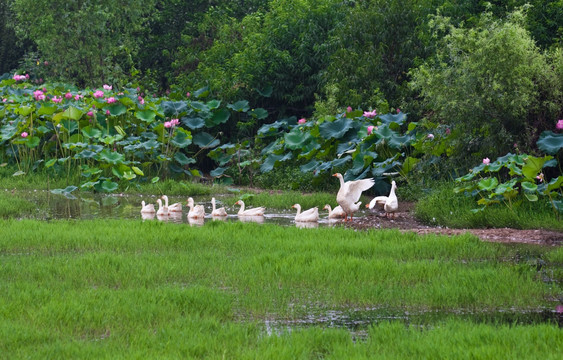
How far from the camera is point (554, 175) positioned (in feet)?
43.0

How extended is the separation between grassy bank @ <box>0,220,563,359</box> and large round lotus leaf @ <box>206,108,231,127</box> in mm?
11200

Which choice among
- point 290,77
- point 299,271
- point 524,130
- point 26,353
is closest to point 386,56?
point 290,77

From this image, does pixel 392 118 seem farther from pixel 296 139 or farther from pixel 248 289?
pixel 248 289

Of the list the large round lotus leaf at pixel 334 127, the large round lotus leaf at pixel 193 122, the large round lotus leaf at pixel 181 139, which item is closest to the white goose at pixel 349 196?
the large round lotus leaf at pixel 334 127

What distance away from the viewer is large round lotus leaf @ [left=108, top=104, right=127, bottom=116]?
19.1 meters

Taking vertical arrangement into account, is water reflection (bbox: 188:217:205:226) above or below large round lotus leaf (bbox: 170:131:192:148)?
below

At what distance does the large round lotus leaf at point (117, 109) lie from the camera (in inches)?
751

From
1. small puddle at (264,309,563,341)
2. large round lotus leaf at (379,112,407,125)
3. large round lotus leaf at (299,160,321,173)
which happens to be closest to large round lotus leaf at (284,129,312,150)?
large round lotus leaf at (299,160,321,173)

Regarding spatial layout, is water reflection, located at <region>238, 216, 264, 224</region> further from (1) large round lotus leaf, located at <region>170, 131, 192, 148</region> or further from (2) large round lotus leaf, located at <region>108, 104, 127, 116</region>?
(2) large round lotus leaf, located at <region>108, 104, 127, 116</region>

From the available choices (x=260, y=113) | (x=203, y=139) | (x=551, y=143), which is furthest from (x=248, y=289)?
(x=260, y=113)

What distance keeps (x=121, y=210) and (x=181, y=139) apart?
5.73m

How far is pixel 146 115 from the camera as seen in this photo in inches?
769

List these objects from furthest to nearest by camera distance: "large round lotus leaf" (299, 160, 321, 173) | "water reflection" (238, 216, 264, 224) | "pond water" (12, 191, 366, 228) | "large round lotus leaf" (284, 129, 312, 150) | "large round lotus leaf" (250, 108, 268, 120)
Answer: "large round lotus leaf" (250, 108, 268, 120) → "large round lotus leaf" (284, 129, 312, 150) → "large round lotus leaf" (299, 160, 321, 173) → "pond water" (12, 191, 366, 228) → "water reflection" (238, 216, 264, 224)

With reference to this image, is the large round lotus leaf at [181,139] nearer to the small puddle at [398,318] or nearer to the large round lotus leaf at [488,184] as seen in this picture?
the large round lotus leaf at [488,184]
